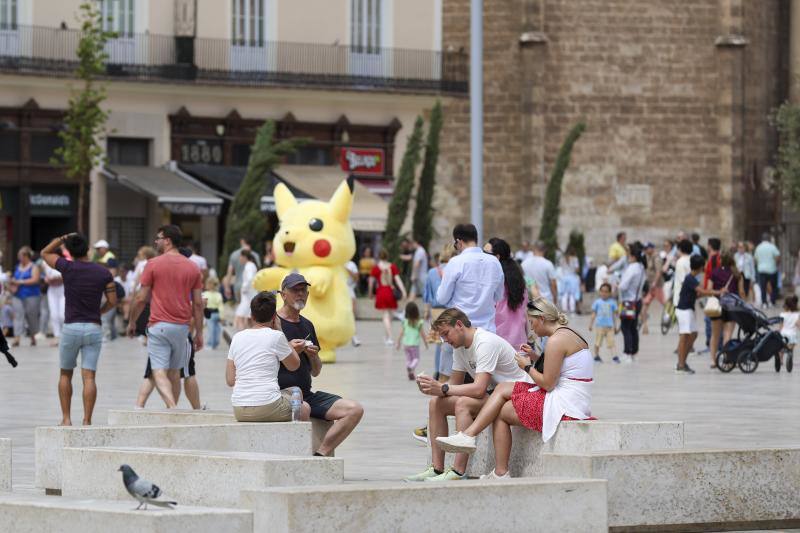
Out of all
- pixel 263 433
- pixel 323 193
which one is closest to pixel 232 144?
pixel 323 193

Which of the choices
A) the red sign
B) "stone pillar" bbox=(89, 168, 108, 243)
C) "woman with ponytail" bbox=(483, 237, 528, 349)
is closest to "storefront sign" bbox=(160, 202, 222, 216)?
"stone pillar" bbox=(89, 168, 108, 243)

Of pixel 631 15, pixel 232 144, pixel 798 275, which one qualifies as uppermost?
pixel 631 15

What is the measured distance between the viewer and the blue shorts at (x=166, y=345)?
53.2ft

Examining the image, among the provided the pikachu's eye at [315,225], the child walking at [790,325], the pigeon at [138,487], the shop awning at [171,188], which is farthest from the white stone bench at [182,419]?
the shop awning at [171,188]

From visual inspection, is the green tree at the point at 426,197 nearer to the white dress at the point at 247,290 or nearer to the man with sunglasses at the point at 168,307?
the white dress at the point at 247,290

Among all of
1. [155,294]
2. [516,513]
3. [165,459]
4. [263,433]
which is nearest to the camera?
[516,513]

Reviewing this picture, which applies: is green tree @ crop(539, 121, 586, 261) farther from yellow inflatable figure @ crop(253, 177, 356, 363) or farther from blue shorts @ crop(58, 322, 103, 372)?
blue shorts @ crop(58, 322, 103, 372)

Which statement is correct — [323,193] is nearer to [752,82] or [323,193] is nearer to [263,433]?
[752,82]

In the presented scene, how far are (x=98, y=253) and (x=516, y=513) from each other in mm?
21272

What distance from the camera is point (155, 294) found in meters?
16.3

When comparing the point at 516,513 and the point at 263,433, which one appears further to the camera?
the point at 263,433

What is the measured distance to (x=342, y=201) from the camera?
24719mm

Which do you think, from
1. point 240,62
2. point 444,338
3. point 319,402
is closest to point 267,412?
point 319,402

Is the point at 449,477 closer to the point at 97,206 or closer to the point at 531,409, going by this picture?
the point at 531,409
